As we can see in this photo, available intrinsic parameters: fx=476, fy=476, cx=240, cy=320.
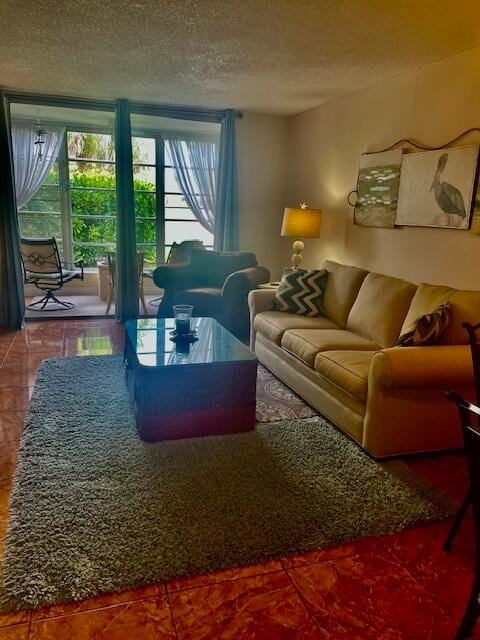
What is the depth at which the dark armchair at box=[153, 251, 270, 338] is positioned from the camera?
461 centimetres

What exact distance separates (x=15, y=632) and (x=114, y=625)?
0.99 ft

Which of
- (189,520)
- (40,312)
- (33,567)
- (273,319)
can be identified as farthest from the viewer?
(40,312)

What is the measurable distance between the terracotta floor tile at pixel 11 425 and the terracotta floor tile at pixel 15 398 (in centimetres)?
7

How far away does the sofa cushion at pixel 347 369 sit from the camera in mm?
2607

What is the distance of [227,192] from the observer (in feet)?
18.8

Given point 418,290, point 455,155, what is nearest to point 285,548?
point 418,290

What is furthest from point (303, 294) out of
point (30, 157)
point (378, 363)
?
point (30, 157)

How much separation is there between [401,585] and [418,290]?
6.31ft

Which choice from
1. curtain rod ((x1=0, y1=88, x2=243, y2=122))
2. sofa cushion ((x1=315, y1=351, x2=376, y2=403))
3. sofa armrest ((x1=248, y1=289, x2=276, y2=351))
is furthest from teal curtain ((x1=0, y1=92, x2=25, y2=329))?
sofa cushion ((x1=315, y1=351, x2=376, y2=403))

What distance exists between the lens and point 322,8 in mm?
2607

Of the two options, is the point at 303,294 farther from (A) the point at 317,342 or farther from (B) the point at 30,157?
(B) the point at 30,157

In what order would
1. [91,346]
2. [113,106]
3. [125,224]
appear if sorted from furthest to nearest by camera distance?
1. [125,224]
2. [113,106]
3. [91,346]

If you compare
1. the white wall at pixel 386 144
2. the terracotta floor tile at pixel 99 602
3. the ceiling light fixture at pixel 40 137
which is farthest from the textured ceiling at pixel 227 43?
the terracotta floor tile at pixel 99 602

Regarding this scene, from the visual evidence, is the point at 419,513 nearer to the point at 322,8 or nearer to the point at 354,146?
the point at 322,8
